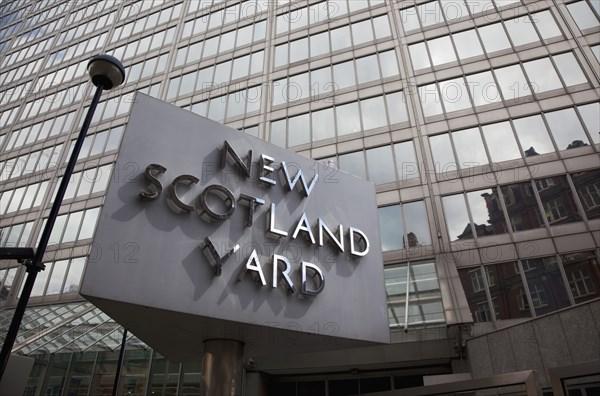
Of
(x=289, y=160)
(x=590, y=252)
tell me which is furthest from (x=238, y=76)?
(x=590, y=252)

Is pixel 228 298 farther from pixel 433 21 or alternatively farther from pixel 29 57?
pixel 29 57

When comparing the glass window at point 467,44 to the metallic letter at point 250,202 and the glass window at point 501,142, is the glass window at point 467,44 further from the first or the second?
the metallic letter at point 250,202

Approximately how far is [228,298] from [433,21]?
24.7 m

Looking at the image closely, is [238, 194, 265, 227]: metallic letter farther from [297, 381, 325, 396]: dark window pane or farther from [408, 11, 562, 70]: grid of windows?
[408, 11, 562, 70]: grid of windows

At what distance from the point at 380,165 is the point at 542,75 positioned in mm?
9932

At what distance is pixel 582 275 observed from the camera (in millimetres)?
17797

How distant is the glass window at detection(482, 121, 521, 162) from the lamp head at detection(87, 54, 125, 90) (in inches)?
727

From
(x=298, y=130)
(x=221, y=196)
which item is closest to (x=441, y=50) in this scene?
(x=298, y=130)

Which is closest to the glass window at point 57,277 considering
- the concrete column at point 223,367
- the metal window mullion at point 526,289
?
the concrete column at point 223,367

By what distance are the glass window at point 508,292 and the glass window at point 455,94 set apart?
30.9 feet

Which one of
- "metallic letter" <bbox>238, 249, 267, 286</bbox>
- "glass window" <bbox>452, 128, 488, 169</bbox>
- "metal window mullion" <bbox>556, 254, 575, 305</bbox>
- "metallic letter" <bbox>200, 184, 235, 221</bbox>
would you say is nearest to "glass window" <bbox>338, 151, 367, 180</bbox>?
"glass window" <bbox>452, 128, 488, 169</bbox>

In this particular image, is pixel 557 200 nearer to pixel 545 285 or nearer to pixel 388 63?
pixel 545 285

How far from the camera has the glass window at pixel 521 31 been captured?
24.6 m

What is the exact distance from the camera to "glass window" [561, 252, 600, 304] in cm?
1744
